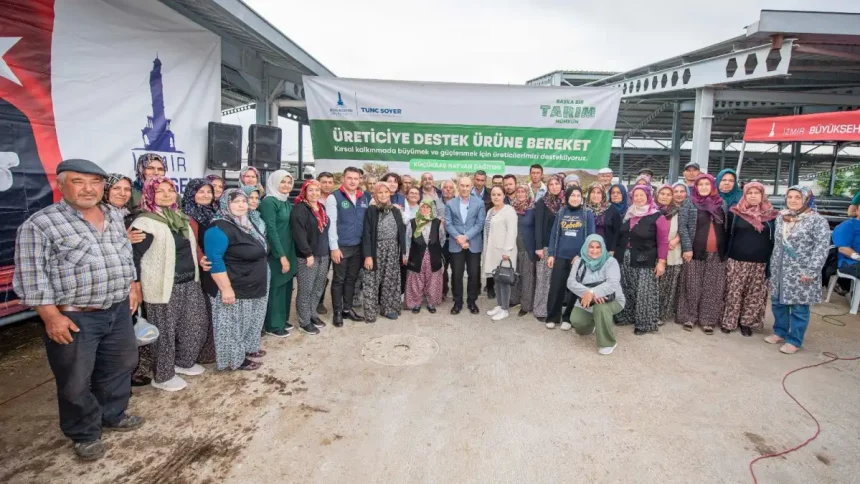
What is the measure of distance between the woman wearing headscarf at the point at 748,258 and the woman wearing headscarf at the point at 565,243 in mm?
1322

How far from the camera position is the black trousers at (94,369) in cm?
201

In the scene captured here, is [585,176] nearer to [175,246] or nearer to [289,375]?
[289,375]

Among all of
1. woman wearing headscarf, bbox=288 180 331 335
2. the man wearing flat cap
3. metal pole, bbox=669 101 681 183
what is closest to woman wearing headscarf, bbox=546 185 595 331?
woman wearing headscarf, bbox=288 180 331 335

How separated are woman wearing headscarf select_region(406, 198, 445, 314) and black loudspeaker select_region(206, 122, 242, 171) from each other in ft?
9.05

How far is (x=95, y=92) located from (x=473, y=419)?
4343 mm

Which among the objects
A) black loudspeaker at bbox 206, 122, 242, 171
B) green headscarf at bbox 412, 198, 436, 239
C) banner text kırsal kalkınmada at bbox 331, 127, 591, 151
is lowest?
green headscarf at bbox 412, 198, 436, 239

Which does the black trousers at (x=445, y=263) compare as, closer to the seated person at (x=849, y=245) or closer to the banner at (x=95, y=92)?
the banner at (x=95, y=92)

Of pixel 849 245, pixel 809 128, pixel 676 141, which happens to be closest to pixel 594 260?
pixel 849 245

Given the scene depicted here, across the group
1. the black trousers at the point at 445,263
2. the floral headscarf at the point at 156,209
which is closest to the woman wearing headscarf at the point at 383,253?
the black trousers at the point at 445,263

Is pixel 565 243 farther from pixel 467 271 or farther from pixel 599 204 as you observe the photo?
pixel 467 271

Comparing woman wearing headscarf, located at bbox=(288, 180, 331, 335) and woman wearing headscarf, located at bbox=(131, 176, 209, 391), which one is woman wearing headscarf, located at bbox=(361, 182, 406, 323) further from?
woman wearing headscarf, located at bbox=(131, 176, 209, 391)

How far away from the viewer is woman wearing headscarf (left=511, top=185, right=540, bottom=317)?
4.31 meters

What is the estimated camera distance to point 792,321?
3.57 metres

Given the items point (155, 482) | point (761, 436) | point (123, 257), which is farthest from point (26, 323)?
point (761, 436)
